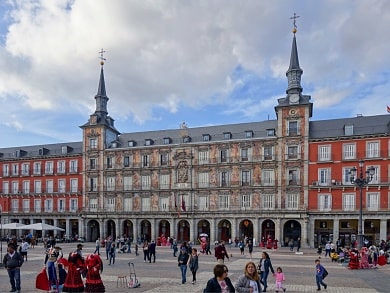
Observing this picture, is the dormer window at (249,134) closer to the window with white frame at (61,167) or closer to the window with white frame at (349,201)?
the window with white frame at (349,201)

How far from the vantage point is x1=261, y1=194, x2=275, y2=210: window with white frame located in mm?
45750

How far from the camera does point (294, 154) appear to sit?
45219mm

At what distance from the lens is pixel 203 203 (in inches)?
1932

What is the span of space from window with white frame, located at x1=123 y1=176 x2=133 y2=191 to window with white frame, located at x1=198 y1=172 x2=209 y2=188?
1004 centimetres

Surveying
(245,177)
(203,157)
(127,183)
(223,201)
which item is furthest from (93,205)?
(245,177)

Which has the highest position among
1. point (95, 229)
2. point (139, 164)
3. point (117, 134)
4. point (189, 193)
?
point (117, 134)

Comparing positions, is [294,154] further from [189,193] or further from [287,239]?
[189,193]

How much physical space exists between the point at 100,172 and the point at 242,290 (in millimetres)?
49786

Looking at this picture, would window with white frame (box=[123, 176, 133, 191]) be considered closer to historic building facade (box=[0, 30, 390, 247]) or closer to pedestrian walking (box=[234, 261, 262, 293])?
historic building facade (box=[0, 30, 390, 247])

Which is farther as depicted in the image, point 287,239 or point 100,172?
point 100,172

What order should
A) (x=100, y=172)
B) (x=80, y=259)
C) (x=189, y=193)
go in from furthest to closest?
(x=100, y=172)
(x=189, y=193)
(x=80, y=259)

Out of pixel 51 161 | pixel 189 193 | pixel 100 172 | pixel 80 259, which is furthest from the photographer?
pixel 51 161

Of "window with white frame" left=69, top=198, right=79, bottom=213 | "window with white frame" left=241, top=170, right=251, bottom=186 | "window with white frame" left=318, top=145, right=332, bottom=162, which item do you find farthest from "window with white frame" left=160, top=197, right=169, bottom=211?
"window with white frame" left=318, top=145, right=332, bottom=162

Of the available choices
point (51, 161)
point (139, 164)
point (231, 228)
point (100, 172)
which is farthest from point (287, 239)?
point (51, 161)
